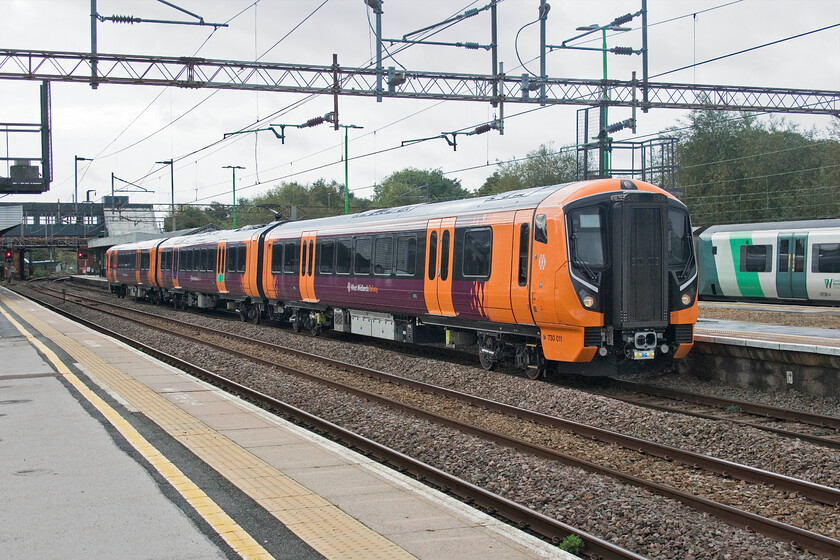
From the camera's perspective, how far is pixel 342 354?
60.1 ft

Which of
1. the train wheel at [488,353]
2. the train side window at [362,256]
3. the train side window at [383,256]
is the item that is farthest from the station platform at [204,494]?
the train side window at [362,256]

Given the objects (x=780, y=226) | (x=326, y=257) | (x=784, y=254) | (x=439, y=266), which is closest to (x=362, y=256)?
(x=326, y=257)

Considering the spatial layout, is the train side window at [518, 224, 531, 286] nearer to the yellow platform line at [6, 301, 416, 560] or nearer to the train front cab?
the train front cab

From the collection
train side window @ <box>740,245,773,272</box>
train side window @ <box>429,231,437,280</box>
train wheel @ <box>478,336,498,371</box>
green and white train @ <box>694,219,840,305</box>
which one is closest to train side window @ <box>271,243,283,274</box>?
train side window @ <box>429,231,437,280</box>

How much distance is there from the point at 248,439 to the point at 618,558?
15.2 ft

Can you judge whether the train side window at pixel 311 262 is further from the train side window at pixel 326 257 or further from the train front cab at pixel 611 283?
the train front cab at pixel 611 283

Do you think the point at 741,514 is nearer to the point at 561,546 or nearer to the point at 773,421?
the point at 561,546

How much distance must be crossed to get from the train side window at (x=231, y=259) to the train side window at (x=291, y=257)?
4868 millimetres

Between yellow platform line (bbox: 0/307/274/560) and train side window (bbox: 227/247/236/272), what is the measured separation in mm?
15968

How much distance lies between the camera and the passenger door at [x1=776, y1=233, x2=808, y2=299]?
23.7 meters

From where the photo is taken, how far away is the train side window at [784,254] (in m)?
24.1

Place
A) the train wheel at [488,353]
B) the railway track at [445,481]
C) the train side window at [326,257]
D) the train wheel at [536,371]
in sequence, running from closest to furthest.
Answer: the railway track at [445,481] < the train wheel at [536,371] < the train wheel at [488,353] < the train side window at [326,257]

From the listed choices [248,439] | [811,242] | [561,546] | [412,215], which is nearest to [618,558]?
[561,546]

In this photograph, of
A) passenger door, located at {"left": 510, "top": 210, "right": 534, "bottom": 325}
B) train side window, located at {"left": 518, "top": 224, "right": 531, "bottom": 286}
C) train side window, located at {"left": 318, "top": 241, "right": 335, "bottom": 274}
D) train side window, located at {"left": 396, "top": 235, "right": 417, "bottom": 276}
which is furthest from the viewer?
train side window, located at {"left": 318, "top": 241, "right": 335, "bottom": 274}
